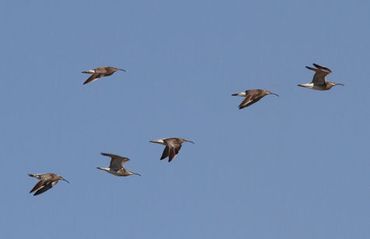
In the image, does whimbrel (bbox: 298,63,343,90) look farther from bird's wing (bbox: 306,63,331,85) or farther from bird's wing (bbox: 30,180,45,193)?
bird's wing (bbox: 30,180,45,193)

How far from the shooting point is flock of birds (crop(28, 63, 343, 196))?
85062 mm

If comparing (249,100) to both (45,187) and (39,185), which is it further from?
(39,185)

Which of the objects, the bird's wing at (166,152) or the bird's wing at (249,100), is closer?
the bird's wing at (166,152)

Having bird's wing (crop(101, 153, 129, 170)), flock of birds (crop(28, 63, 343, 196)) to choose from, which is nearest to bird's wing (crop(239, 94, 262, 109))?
flock of birds (crop(28, 63, 343, 196))

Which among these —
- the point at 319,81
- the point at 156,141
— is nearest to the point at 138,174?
the point at 156,141

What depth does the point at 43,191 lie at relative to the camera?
8506 centimetres

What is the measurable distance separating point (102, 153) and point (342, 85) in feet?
55.4

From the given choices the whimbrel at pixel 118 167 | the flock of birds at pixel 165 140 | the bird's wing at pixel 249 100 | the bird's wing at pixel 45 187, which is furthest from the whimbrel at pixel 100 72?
the bird's wing at pixel 249 100

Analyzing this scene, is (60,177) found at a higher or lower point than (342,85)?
lower

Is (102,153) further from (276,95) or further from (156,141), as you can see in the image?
(276,95)

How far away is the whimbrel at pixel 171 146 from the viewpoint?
84812mm

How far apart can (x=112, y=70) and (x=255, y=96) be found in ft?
32.6

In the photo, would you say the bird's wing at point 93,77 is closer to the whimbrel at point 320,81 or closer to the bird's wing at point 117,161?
the bird's wing at point 117,161

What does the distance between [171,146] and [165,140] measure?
0.58 metres
